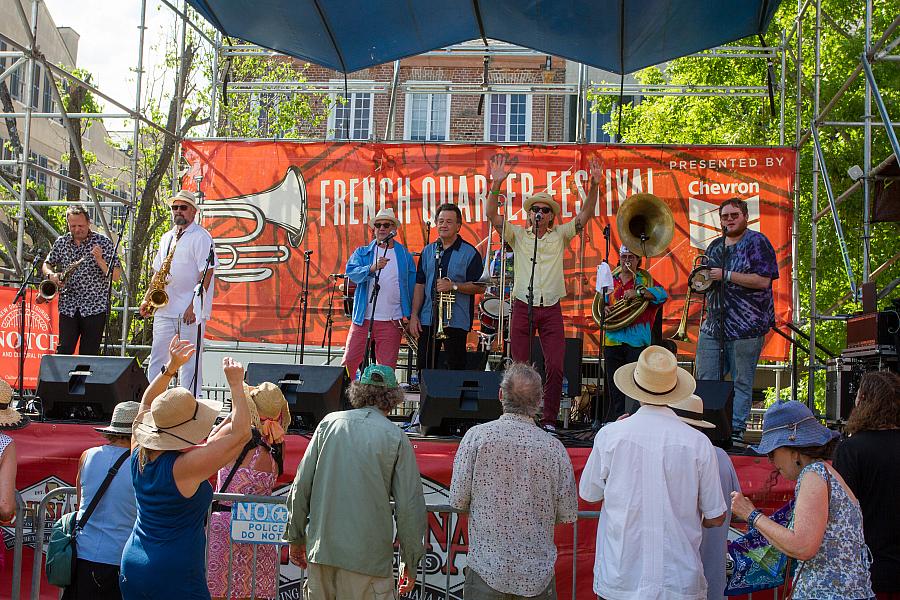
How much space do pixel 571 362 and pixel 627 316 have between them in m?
1.01

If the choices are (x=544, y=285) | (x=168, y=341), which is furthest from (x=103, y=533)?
(x=544, y=285)

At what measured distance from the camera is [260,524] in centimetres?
489

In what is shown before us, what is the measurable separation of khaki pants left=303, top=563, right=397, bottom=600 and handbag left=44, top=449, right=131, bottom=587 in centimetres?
106

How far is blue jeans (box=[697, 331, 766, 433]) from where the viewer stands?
713 cm

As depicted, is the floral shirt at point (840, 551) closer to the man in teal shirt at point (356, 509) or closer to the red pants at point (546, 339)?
the man in teal shirt at point (356, 509)

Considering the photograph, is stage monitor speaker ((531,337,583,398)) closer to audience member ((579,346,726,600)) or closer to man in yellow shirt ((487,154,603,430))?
man in yellow shirt ((487,154,603,430))

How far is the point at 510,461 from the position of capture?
4164mm

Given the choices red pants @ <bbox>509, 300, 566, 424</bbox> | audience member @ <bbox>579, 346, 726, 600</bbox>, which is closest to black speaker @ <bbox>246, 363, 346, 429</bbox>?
red pants @ <bbox>509, 300, 566, 424</bbox>

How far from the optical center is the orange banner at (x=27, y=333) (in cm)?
1068

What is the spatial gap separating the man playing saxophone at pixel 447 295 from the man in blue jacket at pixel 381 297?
0.14 metres

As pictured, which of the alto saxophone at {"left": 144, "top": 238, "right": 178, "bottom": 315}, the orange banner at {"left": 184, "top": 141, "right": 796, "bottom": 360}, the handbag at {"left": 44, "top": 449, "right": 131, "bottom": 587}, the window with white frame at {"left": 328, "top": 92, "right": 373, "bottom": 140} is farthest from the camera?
the window with white frame at {"left": 328, "top": 92, "right": 373, "bottom": 140}

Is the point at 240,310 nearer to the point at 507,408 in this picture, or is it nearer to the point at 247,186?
the point at 247,186

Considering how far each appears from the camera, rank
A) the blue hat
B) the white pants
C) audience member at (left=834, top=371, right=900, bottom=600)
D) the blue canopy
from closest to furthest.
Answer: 1. the blue hat
2. audience member at (left=834, top=371, right=900, bottom=600)
3. the white pants
4. the blue canopy

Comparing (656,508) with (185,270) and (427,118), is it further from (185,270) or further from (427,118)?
(427,118)
